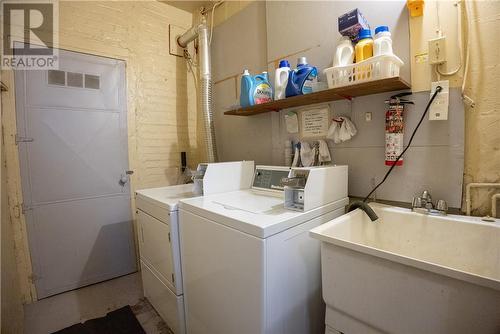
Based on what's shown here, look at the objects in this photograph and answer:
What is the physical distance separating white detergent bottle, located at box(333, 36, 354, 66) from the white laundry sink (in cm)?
88

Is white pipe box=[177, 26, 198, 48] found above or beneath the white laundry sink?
above

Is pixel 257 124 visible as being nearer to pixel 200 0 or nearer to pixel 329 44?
pixel 329 44

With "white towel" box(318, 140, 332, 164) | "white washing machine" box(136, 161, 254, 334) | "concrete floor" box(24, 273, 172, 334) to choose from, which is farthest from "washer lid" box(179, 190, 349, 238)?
"concrete floor" box(24, 273, 172, 334)

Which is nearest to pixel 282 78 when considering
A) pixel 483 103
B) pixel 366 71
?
pixel 366 71

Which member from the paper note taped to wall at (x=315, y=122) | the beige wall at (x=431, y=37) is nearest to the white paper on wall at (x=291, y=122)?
the paper note taped to wall at (x=315, y=122)

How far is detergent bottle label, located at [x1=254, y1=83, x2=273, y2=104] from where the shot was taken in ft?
6.03

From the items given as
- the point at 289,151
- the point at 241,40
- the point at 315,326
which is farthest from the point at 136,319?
the point at 241,40

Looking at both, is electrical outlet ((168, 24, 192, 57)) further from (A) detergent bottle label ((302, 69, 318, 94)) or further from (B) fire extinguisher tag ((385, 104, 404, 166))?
(B) fire extinguisher tag ((385, 104, 404, 166))

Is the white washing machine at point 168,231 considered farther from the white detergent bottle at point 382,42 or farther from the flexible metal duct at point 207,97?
the white detergent bottle at point 382,42

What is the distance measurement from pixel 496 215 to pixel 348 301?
847mm

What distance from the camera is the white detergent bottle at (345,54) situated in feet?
4.65

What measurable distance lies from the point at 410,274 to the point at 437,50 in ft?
3.70

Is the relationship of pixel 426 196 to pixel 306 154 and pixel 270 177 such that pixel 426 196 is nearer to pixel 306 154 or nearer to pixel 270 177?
pixel 306 154

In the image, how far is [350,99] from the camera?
1.58m
